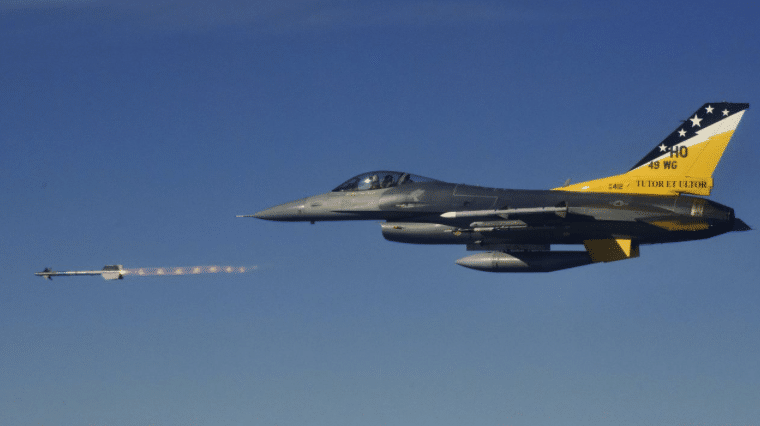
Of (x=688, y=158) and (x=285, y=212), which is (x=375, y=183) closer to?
(x=285, y=212)

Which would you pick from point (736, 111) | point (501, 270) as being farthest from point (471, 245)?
point (736, 111)

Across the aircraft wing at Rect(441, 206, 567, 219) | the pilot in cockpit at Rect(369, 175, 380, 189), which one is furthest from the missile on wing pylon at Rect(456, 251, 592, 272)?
the pilot in cockpit at Rect(369, 175, 380, 189)

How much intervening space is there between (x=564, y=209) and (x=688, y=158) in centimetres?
622

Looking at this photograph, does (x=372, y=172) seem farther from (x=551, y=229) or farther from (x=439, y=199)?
Result: (x=551, y=229)

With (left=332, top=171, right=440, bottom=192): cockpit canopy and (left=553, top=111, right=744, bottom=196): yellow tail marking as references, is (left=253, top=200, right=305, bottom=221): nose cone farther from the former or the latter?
(left=553, top=111, right=744, bottom=196): yellow tail marking

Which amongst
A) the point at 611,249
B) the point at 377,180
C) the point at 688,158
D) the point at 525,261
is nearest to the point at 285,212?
the point at 377,180

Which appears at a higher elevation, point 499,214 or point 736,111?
point 736,111

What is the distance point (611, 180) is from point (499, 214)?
535 cm

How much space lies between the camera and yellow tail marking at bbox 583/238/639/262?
4769cm

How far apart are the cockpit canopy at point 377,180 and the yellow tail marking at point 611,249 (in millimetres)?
7627

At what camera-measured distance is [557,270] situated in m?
49.6

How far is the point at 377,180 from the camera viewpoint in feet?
169

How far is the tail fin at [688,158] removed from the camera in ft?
156

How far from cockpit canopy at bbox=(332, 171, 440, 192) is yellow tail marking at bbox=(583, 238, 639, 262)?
25.0 feet
